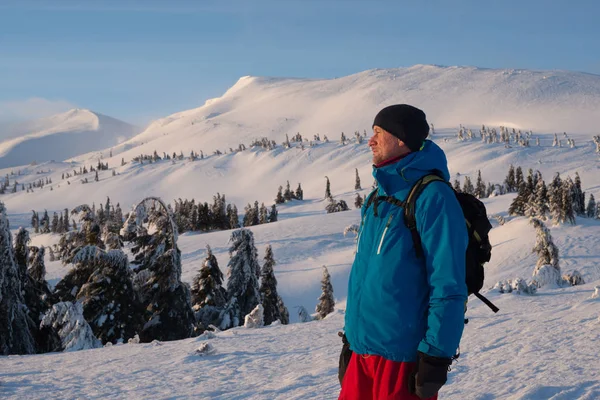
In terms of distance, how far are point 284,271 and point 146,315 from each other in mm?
23893

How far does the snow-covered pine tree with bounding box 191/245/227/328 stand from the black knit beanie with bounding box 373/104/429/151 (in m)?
21.1

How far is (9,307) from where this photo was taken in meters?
15.3

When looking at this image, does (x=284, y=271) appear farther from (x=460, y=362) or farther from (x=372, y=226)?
(x=372, y=226)

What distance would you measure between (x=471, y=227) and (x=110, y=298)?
1633 centimetres

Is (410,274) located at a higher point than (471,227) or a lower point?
lower

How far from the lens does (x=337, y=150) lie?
594 ft

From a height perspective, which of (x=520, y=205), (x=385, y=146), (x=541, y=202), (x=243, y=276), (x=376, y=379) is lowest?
(x=520, y=205)

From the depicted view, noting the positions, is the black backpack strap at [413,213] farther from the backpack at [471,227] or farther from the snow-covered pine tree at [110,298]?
the snow-covered pine tree at [110,298]

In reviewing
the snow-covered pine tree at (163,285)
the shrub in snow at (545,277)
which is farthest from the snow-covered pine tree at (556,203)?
the snow-covered pine tree at (163,285)

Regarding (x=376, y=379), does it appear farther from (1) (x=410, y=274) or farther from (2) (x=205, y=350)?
(2) (x=205, y=350)

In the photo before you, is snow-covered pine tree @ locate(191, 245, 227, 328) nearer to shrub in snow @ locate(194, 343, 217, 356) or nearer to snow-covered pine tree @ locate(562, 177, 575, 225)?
shrub in snow @ locate(194, 343, 217, 356)

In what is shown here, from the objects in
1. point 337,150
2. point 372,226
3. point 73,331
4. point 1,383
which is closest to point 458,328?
point 372,226

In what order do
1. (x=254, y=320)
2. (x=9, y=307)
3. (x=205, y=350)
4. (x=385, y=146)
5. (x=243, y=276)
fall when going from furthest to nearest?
(x=243, y=276)
(x=9, y=307)
(x=254, y=320)
(x=205, y=350)
(x=385, y=146)

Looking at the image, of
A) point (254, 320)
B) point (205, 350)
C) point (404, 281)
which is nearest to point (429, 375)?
point (404, 281)
